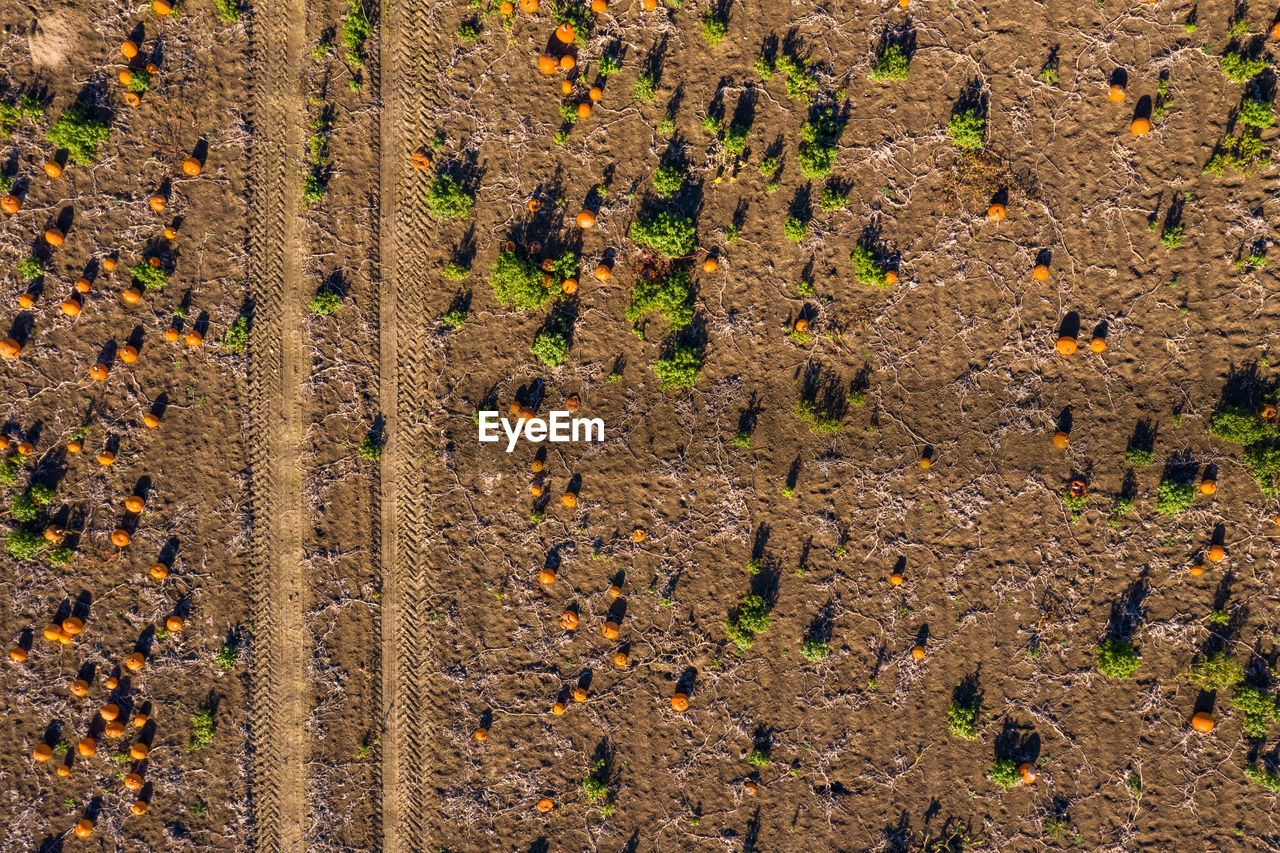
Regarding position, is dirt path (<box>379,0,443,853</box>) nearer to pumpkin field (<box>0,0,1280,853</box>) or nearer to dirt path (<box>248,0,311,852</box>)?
pumpkin field (<box>0,0,1280,853</box>)

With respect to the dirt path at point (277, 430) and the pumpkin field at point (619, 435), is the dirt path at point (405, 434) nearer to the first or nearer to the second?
the pumpkin field at point (619, 435)

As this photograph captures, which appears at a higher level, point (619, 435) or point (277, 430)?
point (619, 435)

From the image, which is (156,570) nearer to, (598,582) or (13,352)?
(13,352)

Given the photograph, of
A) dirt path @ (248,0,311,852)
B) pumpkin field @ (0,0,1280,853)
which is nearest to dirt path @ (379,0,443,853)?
pumpkin field @ (0,0,1280,853)

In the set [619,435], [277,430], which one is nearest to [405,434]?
[277,430]

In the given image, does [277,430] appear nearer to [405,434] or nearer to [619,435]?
[405,434]

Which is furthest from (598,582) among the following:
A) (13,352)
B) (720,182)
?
(13,352)
